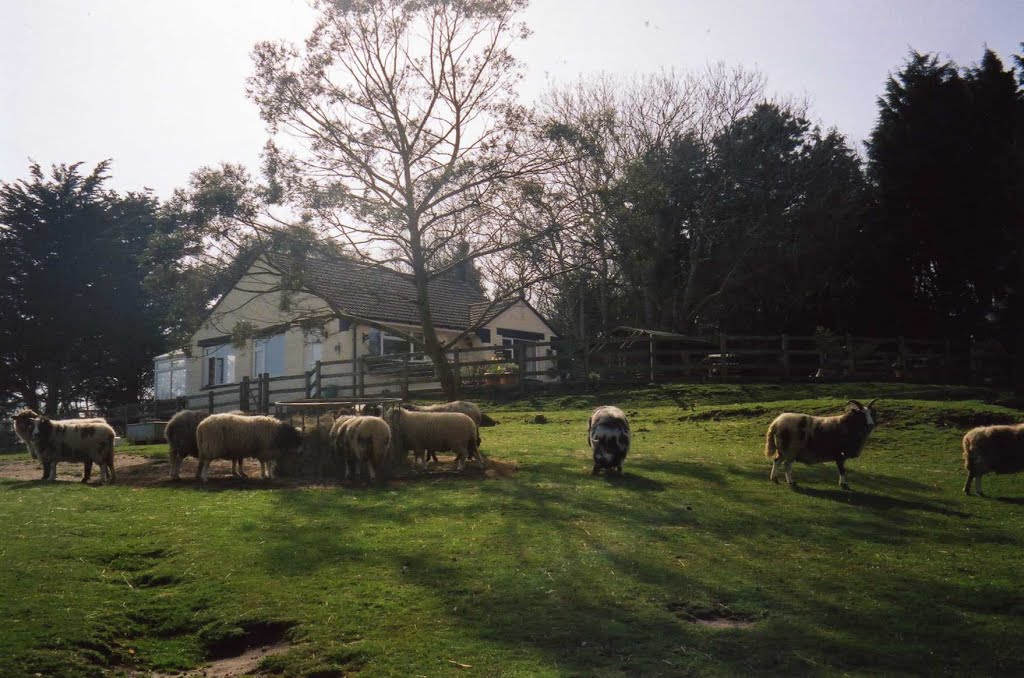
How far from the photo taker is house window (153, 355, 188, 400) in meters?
46.1

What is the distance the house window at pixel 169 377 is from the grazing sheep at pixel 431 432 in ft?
97.8

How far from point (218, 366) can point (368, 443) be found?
31.0m

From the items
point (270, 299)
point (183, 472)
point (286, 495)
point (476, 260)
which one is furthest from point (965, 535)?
point (270, 299)

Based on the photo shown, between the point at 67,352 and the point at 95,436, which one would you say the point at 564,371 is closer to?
the point at 95,436

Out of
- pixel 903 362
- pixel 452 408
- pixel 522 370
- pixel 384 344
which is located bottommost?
pixel 452 408

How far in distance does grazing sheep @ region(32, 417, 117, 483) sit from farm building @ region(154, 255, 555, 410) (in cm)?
969

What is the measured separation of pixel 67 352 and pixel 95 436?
29.9 m

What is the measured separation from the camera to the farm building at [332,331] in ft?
96.8

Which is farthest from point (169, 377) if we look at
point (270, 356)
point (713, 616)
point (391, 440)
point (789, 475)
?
point (713, 616)

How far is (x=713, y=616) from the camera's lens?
9703mm

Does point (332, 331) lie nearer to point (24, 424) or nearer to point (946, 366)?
point (24, 424)

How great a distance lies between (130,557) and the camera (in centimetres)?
1156

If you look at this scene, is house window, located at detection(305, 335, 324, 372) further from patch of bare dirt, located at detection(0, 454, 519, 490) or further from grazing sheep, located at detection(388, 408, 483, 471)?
grazing sheep, located at detection(388, 408, 483, 471)

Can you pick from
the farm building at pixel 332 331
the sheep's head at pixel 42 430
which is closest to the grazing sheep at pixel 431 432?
the sheep's head at pixel 42 430
